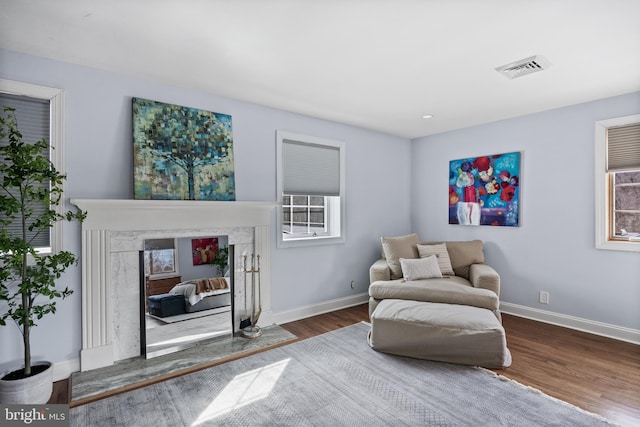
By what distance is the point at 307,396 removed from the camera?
2297 mm

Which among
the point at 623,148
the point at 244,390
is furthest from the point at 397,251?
the point at 623,148

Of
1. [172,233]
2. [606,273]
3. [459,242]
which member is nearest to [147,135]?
[172,233]

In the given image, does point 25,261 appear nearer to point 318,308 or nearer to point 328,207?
point 318,308

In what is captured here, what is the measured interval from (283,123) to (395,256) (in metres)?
2.09

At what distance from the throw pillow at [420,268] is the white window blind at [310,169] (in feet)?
4.19

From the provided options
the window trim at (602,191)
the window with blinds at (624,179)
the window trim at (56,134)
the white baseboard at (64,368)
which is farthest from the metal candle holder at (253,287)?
the window with blinds at (624,179)

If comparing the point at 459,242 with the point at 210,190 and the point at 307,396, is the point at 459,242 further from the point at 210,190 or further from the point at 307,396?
the point at 210,190

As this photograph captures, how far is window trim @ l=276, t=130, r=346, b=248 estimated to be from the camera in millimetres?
3715

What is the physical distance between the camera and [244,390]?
238 centimetres

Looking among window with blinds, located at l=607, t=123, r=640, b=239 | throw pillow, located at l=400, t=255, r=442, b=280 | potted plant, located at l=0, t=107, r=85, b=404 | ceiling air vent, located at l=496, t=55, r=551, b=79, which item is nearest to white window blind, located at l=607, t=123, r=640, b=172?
window with blinds, located at l=607, t=123, r=640, b=239

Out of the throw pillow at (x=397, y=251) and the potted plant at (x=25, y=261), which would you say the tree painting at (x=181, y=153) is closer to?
the potted plant at (x=25, y=261)

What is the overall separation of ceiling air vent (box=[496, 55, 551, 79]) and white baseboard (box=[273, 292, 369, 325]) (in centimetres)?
309

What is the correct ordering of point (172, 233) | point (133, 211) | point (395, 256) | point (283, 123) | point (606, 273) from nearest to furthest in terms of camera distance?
point (133, 211), point (172, 233), point (606, 273), point (283, 123), point (395, 256)

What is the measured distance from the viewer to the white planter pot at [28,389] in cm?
201
